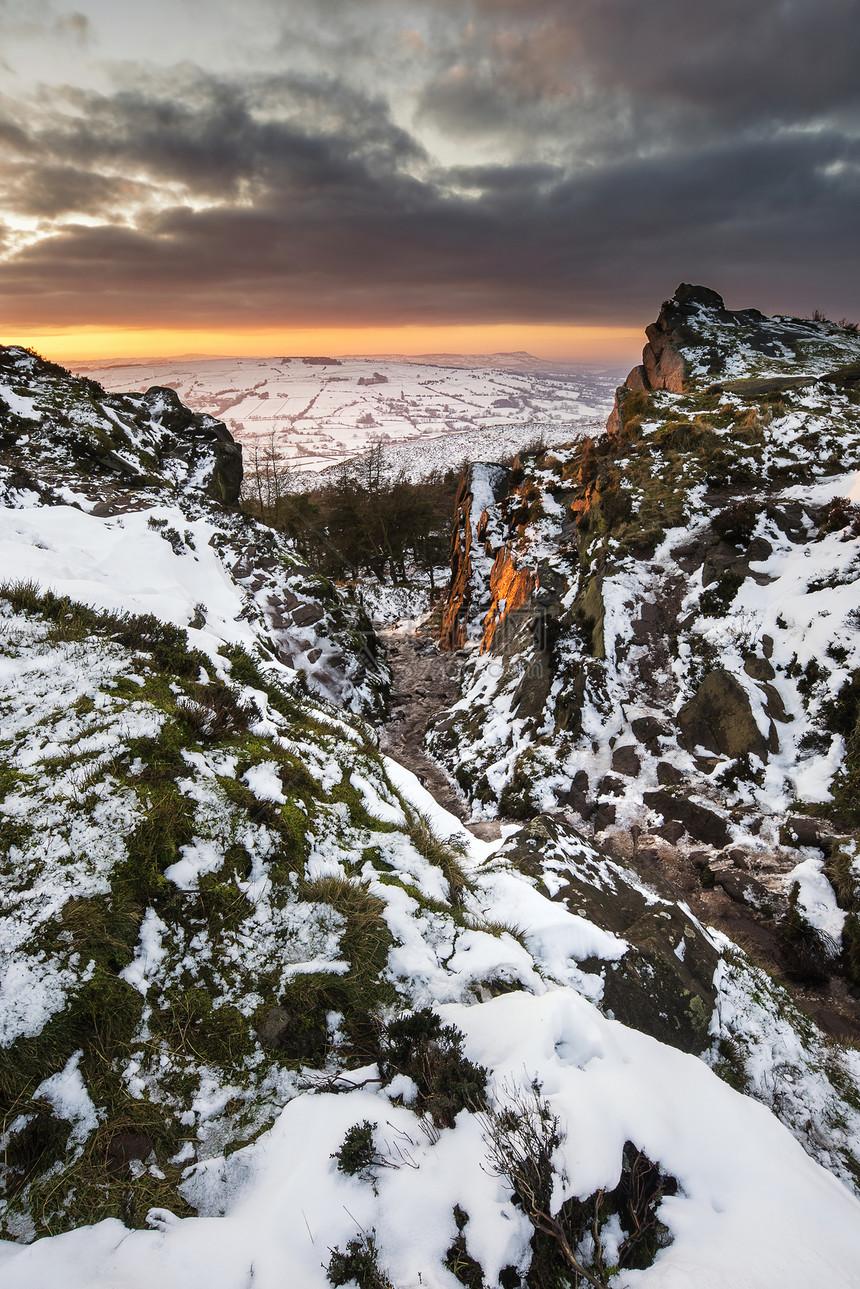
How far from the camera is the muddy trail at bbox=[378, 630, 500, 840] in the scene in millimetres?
17438

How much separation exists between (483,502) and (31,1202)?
2960 centimetres

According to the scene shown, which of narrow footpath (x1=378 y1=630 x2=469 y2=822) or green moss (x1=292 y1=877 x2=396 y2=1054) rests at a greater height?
green moss (x1=292 y1=877 x2=396 y2=1054)

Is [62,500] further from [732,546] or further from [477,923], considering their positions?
[732,546]

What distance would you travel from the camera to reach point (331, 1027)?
374cm

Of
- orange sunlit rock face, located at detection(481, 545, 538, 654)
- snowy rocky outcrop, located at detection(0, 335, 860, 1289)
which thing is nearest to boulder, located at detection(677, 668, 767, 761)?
snowy rocky outcrop, located at detection(0, 335, 860, 1289)

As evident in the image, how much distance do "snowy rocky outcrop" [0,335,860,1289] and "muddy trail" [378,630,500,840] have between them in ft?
18.9

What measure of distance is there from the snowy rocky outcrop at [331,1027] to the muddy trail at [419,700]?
5.76 meters

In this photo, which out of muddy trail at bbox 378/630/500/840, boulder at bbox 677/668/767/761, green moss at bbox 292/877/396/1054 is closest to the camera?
green moss at bbox 292/877/396/1054

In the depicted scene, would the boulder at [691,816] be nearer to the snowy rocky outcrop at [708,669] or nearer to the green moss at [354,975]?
the snowy rocky outcrop at [708,669]

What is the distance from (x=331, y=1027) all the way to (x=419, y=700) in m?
21.0

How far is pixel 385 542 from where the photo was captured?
37.2m

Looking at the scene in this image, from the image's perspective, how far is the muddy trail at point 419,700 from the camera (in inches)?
687

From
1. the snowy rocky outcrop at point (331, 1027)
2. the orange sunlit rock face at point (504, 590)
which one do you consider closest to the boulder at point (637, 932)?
the snowy rocky outcrop at point (331, 1027)

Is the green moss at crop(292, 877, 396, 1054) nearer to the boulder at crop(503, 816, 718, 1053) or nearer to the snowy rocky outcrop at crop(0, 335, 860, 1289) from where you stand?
the snowy rocky outcrop at crop(0, 335, 860, 1289)
